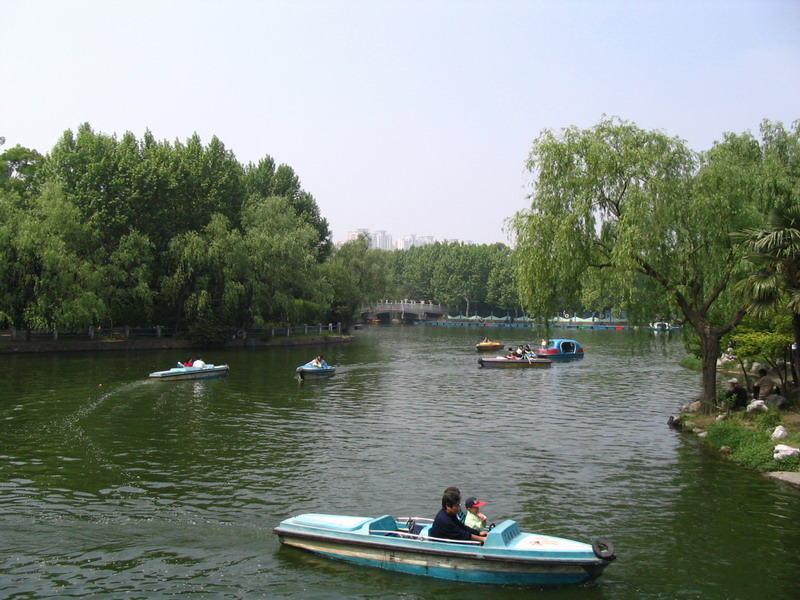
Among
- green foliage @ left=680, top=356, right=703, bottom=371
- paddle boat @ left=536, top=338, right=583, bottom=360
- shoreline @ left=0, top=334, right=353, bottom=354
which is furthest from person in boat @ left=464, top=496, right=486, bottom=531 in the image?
shoreline @ left=0, top=334, right=353, bottom=354

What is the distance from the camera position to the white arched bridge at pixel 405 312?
143125 mm

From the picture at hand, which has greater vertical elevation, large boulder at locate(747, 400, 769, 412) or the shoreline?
the shoreline

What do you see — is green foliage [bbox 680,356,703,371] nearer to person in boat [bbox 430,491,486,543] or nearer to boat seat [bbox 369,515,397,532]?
person in boat [bbox 430,491,486,543]

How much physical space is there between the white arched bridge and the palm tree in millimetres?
118583

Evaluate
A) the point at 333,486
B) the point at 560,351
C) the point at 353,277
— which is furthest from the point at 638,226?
the point at 353,277

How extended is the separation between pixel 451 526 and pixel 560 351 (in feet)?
160

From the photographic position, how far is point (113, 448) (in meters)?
23.2

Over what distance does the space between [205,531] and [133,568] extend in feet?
7.01

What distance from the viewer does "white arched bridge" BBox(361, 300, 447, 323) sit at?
14312cm

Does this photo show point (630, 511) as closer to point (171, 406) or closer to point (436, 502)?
point (436, 502)

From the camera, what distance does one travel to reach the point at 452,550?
43.1 ft

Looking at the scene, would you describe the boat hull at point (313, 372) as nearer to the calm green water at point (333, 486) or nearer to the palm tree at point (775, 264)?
the calm green water at point (333, 486)

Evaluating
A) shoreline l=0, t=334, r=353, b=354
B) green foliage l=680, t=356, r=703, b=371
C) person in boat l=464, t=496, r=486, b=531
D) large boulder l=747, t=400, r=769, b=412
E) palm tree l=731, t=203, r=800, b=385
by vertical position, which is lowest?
person in boat l=464, t=496, r=486, b=531

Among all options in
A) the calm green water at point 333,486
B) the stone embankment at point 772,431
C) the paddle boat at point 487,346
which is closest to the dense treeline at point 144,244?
the calm green water at point 333,486
